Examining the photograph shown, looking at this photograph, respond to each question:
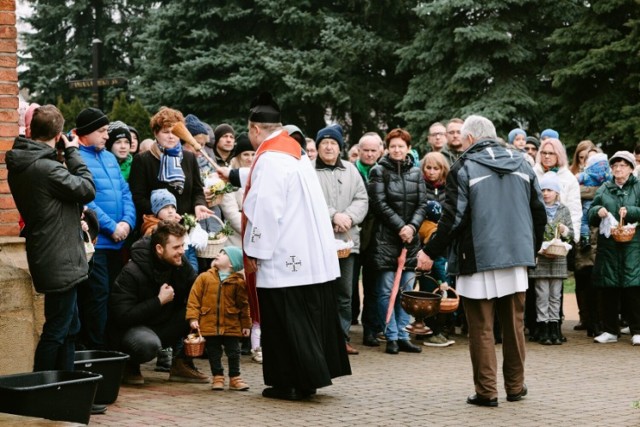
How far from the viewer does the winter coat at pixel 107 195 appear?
921 centimetres

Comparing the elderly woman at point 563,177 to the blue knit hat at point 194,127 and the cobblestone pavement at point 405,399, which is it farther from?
the blue knit hat at point 194,127

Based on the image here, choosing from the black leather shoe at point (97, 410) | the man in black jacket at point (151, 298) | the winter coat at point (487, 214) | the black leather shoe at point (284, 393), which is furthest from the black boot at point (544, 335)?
the black leather shoe at point (97, 410)

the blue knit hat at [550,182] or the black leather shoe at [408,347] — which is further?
the blue knit hat at [550,182]

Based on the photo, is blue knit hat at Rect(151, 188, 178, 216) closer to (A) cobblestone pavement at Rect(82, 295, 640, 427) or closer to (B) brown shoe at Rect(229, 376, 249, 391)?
(A) cobblestone pavement at Rect(82, 295, 640, 427)

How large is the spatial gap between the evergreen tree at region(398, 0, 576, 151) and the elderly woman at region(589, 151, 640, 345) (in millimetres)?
11568

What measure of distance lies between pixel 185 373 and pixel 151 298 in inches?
33.4

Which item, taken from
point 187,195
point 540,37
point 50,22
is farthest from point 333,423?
point 50,22

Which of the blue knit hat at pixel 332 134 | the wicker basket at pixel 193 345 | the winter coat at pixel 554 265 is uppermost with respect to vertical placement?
the blue knit hat at pixel 332 134

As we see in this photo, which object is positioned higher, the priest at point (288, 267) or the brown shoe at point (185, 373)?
the priest at point (288, 267)

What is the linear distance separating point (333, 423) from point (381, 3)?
21.6m

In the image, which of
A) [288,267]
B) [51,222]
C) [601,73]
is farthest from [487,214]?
[601,73]

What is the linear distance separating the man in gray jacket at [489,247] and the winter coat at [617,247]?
405cm

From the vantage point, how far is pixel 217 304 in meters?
8.73

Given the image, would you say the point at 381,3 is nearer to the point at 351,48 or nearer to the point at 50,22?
the point at 351,48
